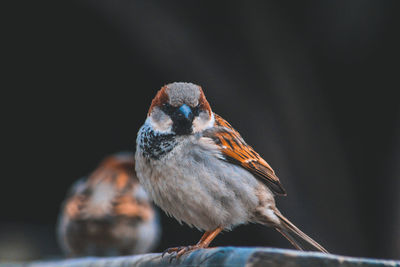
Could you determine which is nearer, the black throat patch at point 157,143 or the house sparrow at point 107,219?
the black throat patch at point 157,143

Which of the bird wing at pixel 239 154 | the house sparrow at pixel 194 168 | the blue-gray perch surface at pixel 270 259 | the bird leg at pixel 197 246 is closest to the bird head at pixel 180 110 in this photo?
the house sparrow at pixel 194 168

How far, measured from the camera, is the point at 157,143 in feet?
5.63

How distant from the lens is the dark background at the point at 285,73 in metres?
4.39

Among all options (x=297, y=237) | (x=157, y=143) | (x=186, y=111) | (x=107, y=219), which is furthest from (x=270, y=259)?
(x=107, y=219)

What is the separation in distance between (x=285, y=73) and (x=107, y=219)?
201 cm

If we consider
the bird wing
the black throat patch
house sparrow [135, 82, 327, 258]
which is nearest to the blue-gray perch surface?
house sparrow [135, 82, 327, 258]

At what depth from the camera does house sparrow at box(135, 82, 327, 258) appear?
64.6 inches

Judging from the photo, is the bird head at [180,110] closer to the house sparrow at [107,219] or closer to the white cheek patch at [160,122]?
the white cheek patch at [160,122]

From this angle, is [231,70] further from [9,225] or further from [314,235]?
[9,225]

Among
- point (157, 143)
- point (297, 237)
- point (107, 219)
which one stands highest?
point (157, 143)

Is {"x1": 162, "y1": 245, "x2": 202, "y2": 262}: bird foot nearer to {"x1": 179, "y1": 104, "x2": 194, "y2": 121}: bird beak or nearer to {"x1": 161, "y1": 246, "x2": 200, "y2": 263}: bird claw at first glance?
{"x1": 161, "y1": 246, "x2": 200, "y2": 263}: bird claw

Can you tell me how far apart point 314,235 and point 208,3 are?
78.0 inches

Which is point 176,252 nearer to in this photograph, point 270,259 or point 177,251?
point 177,251

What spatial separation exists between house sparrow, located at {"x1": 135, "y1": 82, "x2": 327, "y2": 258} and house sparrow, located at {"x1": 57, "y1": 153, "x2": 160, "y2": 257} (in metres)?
1.65
